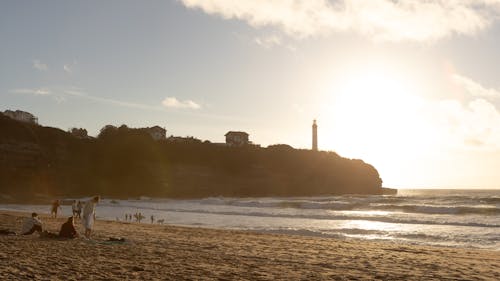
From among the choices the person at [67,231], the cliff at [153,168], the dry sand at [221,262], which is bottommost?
the dry sand at [221,262]

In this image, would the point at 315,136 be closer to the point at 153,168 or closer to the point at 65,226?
the point at 153,168

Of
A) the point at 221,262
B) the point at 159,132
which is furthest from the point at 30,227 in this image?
the point at 159,132

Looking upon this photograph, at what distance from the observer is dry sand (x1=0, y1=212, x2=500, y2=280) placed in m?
9.76

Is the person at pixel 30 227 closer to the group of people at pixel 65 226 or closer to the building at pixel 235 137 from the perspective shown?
the group of people at pixel 65 226

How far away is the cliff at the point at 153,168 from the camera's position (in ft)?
241

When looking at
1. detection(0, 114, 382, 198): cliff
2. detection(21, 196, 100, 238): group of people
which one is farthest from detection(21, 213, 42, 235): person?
detection(0, 114, 382, 198): cliff

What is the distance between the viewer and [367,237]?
24.0 meters

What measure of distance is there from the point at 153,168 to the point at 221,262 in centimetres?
8154

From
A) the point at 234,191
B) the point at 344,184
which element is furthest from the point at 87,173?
the point at 344,184

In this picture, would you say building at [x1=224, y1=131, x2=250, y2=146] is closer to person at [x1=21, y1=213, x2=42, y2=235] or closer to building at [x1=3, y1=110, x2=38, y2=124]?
building at [x1=3, y1=110, x2=38, y2=124]

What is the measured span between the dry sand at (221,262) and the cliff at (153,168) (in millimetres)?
57655

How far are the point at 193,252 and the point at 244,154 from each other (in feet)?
321

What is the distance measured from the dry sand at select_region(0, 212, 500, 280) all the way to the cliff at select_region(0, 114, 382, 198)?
57.7m

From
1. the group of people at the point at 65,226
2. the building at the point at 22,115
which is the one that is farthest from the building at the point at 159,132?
the group of people at the point at 65,226
